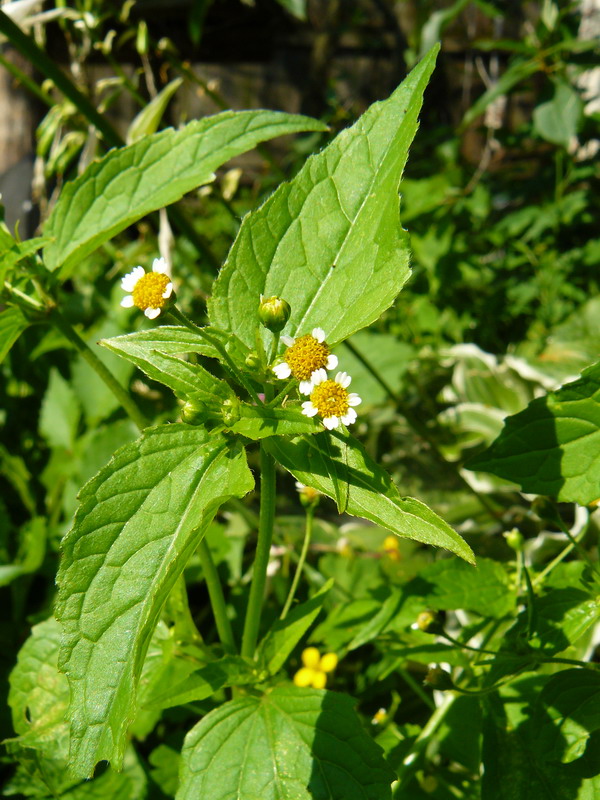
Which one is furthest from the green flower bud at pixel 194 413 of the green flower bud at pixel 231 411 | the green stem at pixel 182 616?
the green stem at pixel 182 616

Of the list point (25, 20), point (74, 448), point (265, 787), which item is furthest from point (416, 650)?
point (25, 20)

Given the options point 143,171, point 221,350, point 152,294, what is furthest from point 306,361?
point 143,171

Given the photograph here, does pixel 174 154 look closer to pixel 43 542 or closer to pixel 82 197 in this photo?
pixel 82 197

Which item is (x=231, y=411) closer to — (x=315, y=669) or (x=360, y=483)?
(x=360, y=483)

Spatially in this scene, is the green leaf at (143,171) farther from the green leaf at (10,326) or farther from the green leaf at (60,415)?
the green leaf at (60,415)

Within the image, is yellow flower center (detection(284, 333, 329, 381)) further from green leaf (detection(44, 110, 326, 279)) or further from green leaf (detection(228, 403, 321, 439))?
green leaf (detection(44, 110, 326, 279))

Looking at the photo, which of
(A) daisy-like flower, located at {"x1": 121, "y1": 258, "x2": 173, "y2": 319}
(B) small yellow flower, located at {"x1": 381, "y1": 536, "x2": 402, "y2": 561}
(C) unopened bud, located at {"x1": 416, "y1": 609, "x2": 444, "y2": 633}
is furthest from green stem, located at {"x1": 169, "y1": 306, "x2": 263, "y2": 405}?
(B) small yellow flower, located at {"x1": 381, "y1": 536, "x2": 402, "y2": 561}
